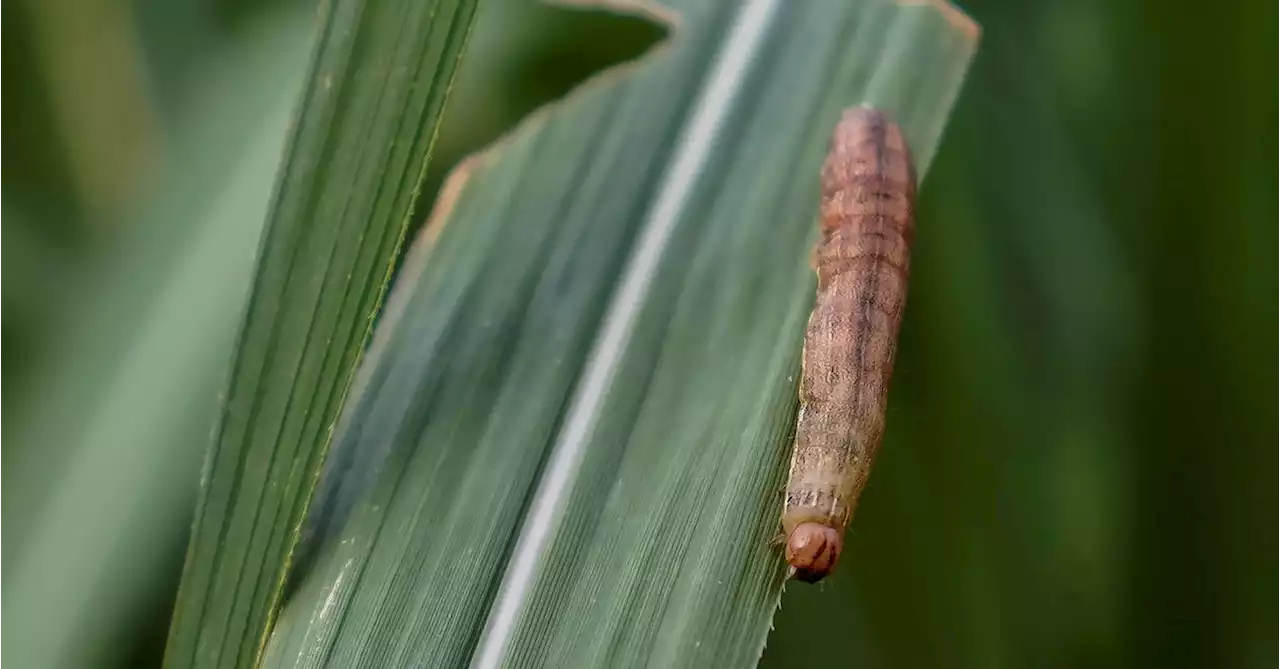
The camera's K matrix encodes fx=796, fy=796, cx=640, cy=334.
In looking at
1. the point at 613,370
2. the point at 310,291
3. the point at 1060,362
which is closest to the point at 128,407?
the point at 310,291

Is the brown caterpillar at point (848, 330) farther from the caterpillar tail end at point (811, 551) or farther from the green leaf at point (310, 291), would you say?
the green leaf at point (310, 291)

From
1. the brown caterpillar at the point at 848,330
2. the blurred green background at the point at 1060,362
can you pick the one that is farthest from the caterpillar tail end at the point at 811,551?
the blurred green background at the point at 1060,362

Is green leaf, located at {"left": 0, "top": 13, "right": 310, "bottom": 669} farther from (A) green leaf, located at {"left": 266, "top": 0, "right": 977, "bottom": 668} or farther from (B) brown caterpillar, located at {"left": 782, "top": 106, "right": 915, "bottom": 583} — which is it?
(B) brown caterpillar, located at {"left": 782, "top": 106, "right": 915, "bottom": 583}

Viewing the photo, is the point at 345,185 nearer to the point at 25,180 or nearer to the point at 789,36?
the point at 789,36

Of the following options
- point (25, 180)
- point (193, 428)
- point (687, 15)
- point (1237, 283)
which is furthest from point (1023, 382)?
point (25, 180)

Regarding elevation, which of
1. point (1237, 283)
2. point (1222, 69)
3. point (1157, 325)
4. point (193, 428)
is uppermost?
point (1222, 69)
